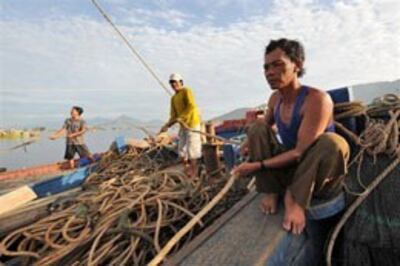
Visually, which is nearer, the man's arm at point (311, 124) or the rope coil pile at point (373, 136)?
the man's arm at point (311, 124)

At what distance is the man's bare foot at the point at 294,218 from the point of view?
74.3 inches

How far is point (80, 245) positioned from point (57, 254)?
0.13m

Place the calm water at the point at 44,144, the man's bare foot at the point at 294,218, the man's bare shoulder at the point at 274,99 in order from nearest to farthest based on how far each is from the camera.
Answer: the man's bare foot at the point at 294,218
the man's bare shoulder at the point at 274,99
the calm water at the point at 44,144

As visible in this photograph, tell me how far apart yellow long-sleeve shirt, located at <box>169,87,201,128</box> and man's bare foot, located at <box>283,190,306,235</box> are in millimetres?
3412

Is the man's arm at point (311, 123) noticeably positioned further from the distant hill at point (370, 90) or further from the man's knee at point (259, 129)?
the distant hill at point (370, 90)

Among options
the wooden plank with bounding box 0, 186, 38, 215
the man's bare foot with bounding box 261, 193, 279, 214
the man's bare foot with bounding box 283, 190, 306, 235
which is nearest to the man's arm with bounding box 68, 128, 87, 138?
the wooden plank with bounding box 0, 186, 38, 215

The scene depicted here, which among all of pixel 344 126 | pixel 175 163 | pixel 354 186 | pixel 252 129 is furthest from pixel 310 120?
pixel 175 163

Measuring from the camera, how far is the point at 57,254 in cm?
212

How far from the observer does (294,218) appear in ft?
6.22

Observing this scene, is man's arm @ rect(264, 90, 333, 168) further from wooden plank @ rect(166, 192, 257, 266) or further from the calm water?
the calm water

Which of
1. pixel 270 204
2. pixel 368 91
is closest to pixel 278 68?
pixel 270 204

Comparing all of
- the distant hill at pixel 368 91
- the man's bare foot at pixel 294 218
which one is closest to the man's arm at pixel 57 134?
the distant hill at pixel 368 91

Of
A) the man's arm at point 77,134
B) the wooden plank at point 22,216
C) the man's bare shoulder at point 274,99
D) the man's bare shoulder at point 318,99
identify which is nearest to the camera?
the man's bare shoulder at point 318,99

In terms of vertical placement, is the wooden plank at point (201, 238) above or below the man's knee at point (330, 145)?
below
